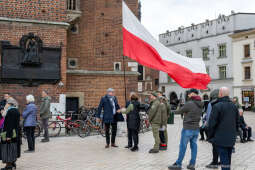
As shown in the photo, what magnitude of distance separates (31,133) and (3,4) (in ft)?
20.3

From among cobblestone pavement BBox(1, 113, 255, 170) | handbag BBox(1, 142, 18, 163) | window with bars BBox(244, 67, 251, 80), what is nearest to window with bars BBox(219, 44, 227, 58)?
window with bars BBox(244, 67, 251, 80)

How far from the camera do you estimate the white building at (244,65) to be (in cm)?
4119

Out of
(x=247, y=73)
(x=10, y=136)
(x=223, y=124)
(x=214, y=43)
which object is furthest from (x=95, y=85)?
(x=214, y=43)

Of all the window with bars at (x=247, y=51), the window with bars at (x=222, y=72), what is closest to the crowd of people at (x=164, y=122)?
the window with bars at (x=247, y=51)

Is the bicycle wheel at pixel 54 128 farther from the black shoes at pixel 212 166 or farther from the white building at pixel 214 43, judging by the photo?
the white building at pixel 214 43

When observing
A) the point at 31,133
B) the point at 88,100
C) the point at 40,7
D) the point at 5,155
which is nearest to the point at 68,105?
the point at 88,100

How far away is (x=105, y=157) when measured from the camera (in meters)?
8.71

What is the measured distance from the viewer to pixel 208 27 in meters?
48.2

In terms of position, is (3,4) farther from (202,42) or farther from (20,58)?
(202,42)

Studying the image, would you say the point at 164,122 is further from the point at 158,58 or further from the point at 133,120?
the point at 158,58

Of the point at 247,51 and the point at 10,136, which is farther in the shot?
the point at 247,51

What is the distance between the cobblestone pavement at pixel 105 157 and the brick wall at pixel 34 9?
5.27 meters

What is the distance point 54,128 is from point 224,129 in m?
8.56

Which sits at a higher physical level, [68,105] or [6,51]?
[6,51]
